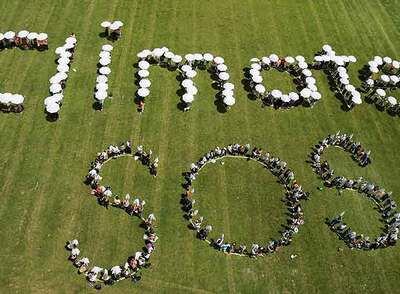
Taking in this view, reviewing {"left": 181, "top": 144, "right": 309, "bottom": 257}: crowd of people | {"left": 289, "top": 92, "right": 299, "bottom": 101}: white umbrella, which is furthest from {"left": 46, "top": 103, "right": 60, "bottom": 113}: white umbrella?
{"left": 289, "top": 92, "right": 299, "bottom": 101}: white umbrella

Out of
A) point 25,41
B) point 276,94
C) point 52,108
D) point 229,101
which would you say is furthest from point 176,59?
point 25,41

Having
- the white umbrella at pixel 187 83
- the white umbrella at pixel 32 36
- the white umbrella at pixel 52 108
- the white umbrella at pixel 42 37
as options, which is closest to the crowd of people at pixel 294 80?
the white umbrella at pixel 187 83

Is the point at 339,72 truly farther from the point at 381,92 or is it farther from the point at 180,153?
the point at 180,153

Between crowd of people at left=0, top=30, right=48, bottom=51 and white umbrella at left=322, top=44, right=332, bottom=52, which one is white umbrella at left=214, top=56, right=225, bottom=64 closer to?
white umbrella at left=322, top=44, right=332, bottom=52

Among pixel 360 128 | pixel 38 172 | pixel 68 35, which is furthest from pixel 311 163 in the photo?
pixel 68 35

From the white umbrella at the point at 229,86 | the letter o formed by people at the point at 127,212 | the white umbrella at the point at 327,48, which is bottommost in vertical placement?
the letter o formed by people at the point at 127,212

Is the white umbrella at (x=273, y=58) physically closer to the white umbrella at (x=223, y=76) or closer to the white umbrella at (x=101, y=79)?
the white umbrella at (x=223, y=76)
